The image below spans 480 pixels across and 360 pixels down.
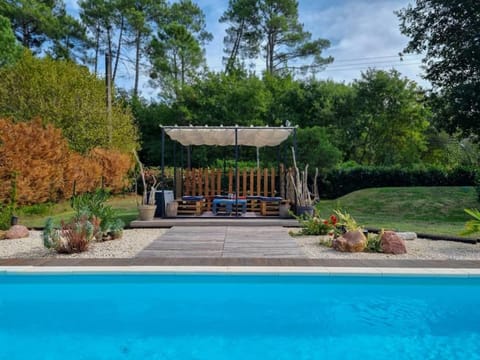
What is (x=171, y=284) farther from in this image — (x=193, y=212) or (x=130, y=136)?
(x=130, y=136)

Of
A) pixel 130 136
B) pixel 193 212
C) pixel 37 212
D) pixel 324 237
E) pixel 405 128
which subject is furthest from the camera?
pixel 405 128

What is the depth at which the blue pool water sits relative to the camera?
375 cm

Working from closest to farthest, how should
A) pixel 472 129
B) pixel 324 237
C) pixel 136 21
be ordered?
pixel 324 237 < pixel 472 129 < pixel 136 21

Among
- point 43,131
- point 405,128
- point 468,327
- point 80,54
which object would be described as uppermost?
point 80,54

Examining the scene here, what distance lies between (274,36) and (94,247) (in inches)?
888

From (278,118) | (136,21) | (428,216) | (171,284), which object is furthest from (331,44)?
(171,284)

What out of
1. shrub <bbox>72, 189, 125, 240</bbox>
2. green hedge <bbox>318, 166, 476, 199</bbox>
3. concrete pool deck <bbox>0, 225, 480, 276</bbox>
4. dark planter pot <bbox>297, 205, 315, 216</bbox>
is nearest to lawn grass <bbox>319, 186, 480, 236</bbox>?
→ dark planter pot <bbox>297, 205, 315, 216</bbox>

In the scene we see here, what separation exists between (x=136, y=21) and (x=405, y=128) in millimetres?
17375

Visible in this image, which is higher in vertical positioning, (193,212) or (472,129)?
(472,129)

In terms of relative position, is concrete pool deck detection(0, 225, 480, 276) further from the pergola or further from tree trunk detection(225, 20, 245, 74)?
tree trunk detection(225, 20, 245, 74)

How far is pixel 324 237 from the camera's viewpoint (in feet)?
25.9

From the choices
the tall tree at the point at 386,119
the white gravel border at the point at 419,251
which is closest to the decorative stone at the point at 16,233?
the white gravel border at the point at 419,251

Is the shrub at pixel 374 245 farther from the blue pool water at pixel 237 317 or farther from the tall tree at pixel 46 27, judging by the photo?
the tall tree at pixel 46 27

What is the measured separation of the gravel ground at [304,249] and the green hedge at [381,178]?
35.2ft
